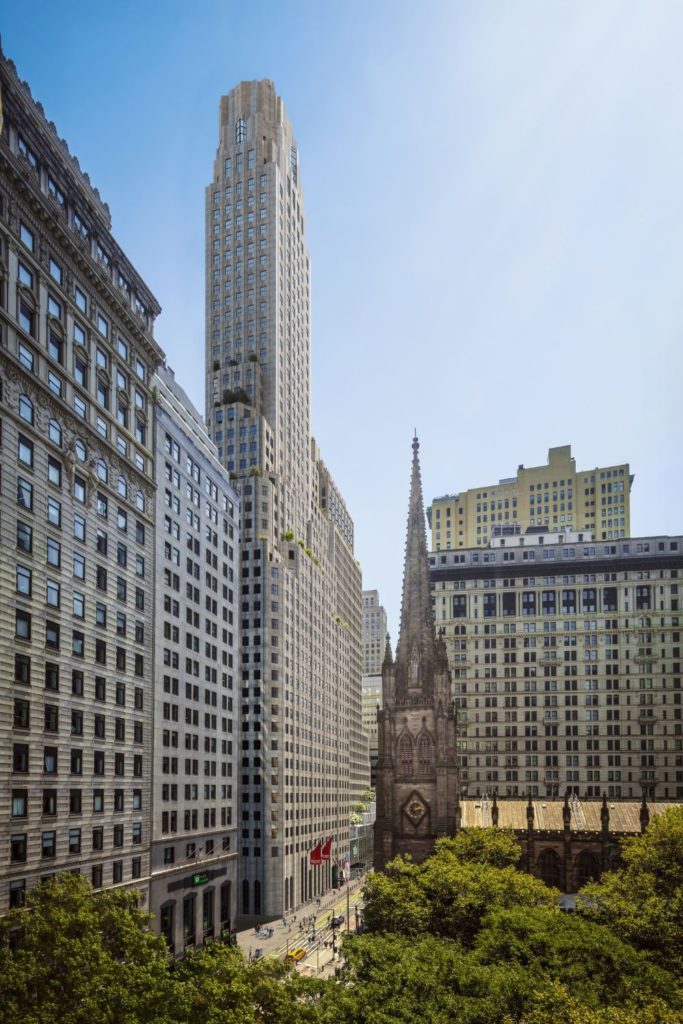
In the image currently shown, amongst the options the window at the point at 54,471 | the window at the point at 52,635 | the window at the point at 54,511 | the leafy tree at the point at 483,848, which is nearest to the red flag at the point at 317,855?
the leafy tree at the point at 483,848

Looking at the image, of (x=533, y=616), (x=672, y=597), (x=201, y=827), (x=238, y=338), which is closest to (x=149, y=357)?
(x=201, y=827)

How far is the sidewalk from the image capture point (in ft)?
318

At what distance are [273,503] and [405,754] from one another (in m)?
45.6

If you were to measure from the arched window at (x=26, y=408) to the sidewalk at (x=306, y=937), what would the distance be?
5593 centimetres

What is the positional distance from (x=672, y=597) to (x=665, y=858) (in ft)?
251

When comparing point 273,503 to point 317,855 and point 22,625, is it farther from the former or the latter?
point 22,625

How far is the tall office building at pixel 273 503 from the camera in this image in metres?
137

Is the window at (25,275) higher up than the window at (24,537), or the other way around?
the window at (25,275)

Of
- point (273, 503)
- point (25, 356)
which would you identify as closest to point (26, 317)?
point (25, 356)

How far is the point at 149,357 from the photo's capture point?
83.1 metres

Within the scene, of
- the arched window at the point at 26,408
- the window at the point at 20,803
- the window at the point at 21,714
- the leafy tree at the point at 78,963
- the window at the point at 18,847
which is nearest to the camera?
the leafy tree at the point at 78,963

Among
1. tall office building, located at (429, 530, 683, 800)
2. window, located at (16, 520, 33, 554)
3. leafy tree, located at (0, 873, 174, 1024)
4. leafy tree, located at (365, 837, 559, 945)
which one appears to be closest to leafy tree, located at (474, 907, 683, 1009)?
leafy tree, located at (365, 837, 559, 945)

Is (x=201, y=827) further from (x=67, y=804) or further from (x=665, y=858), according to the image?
(x=665, y=858)

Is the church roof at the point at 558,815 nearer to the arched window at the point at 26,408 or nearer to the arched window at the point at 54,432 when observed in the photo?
the arched window at the point at 54,432
